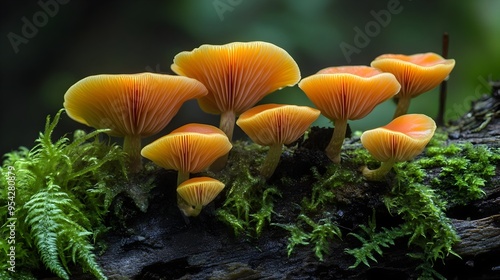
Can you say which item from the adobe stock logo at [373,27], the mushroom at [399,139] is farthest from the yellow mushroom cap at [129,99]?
the adobe stock logo at [373,27]

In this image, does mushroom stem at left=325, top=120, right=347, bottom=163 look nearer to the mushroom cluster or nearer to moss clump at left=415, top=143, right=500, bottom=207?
the mushroom cluster

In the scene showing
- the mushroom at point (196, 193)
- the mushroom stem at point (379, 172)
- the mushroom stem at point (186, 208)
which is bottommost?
the mushroom stem at point (186, 208)

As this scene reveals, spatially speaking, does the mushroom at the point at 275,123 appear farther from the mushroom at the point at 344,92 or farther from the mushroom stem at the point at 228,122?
the mushroom stem at the point at 228,122

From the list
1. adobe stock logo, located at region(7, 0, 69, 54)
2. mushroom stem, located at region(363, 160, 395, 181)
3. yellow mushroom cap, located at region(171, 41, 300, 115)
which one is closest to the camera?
yellow mushroom cap, located at region(171, 41, 300, 115)

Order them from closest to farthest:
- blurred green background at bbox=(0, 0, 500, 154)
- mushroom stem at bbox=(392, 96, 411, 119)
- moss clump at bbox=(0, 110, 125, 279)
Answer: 1. moss clump at bbox=(0, 110, 125, 279)
2. mushroom stem at bbox=(392, 96, 411, 119)
3. blurred green background at bbox=(0, 0, 500, 154)

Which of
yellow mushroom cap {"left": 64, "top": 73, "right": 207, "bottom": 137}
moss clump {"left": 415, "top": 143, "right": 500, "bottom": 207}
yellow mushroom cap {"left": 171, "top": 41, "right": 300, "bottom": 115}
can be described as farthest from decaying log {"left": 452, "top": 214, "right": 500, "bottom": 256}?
yellow mushroom cap {"left": 64, "top": 73, "right": 207, "bottom": 137}

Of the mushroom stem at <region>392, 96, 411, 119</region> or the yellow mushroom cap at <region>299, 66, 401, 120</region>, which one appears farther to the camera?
the mushroom stem at <region>392, 96, 411, 119</region>
